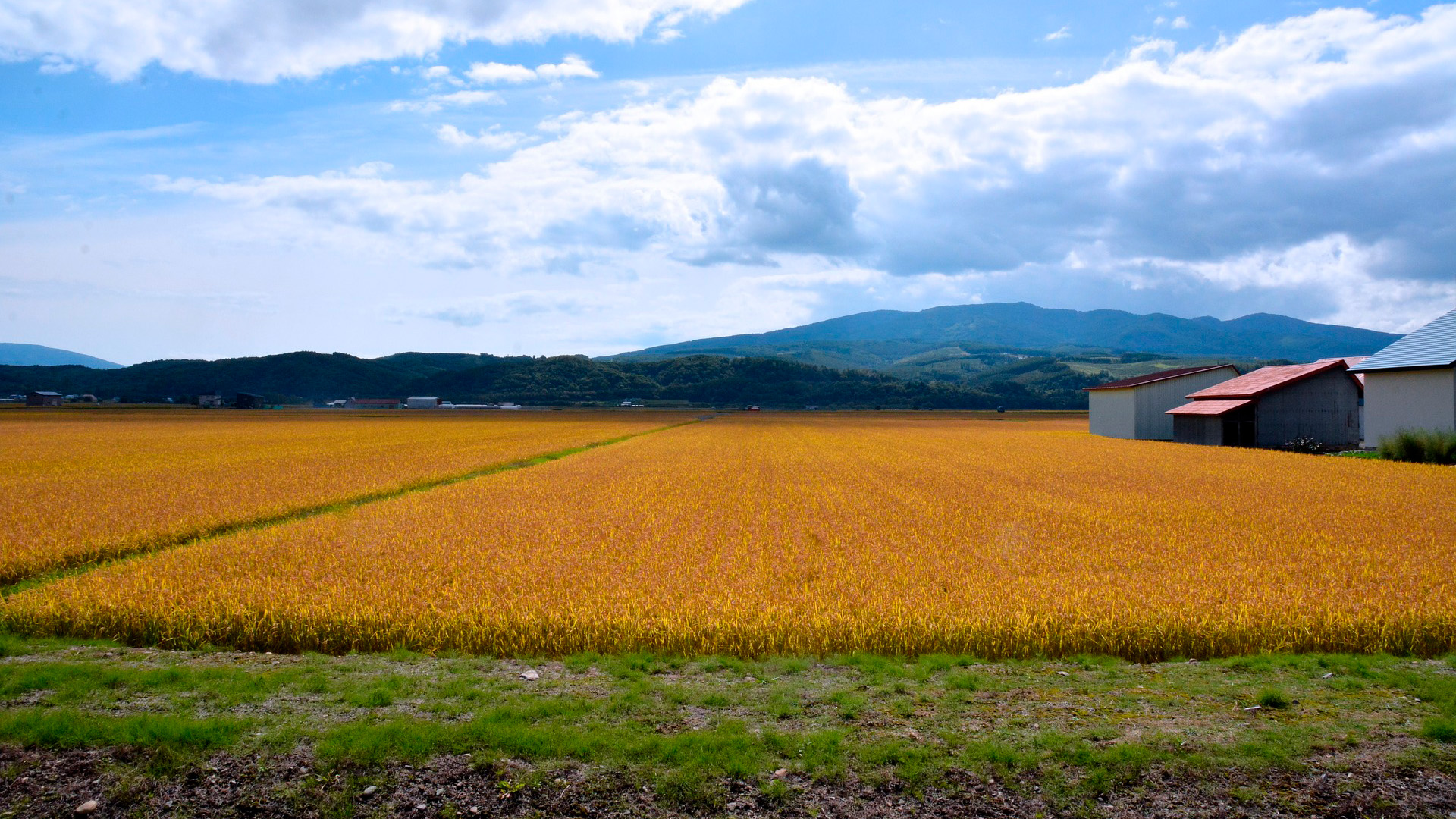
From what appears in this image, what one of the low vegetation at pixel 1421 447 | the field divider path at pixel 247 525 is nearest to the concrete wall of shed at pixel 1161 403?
the low vegetation at pixel 1421 447

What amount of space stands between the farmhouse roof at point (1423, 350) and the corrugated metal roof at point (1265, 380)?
4.06m

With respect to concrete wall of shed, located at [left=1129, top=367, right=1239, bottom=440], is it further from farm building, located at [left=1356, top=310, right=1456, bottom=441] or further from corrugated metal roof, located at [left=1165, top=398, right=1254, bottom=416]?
farm building, located at [left=1356, top=310, right=1456, bottom=441]

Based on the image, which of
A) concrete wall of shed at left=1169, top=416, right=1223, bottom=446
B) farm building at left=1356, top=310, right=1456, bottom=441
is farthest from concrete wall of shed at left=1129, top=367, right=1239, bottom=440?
farm building at left=1356, top=310, right=1456, bottom=441

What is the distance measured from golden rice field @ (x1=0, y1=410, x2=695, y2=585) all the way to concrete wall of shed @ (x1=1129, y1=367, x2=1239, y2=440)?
115ft

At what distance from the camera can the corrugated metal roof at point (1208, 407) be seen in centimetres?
4241

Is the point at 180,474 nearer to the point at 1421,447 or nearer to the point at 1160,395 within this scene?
the point at 1421,447

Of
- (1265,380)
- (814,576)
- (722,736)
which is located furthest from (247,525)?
(1265,380)

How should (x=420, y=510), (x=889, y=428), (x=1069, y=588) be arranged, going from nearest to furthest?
1. (x=1069, y=588)
2. (x=420, y=510)
3. (x=889, y=428)

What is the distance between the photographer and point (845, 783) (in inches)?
226

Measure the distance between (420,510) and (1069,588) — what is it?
46.1ft

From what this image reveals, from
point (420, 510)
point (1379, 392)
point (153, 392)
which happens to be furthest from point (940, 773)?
point (153, 392)

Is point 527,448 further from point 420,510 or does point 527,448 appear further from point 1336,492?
point 1336,492

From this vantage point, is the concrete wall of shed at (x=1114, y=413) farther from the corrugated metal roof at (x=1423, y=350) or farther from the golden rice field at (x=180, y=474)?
the golden rice field at (x=180, y=474)

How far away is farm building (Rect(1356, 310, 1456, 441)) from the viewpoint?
3194 cm
